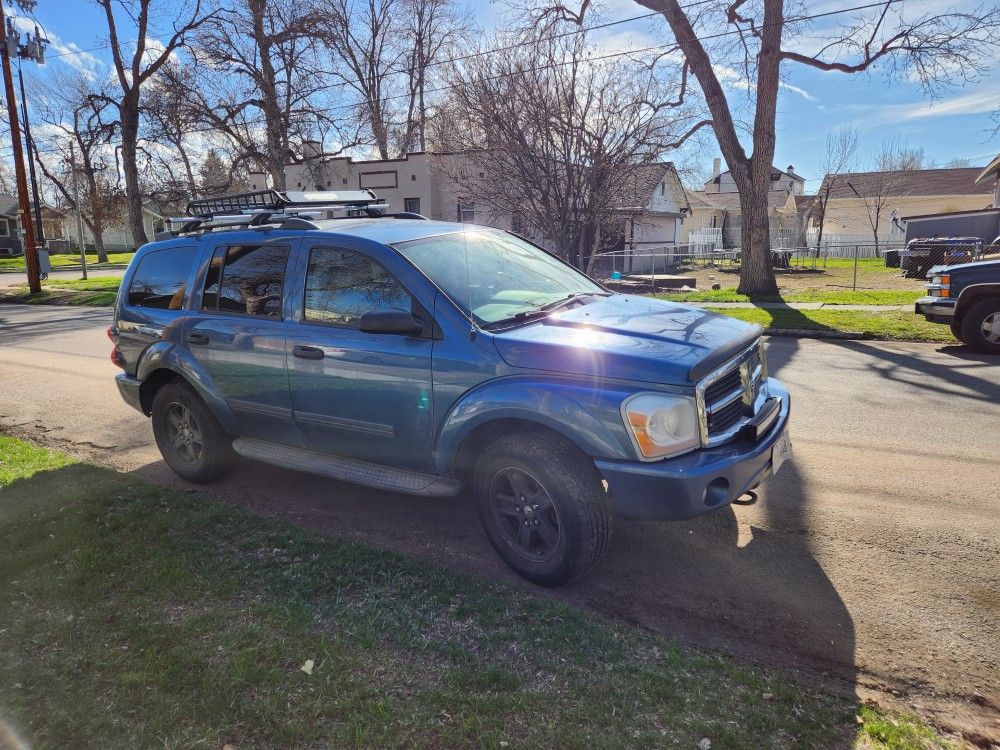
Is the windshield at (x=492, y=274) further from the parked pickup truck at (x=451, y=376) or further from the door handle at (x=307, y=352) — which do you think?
the door handle at (x=307, y=352)

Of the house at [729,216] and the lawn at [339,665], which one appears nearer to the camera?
the lawn at [339,665]

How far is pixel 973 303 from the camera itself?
9125 mm

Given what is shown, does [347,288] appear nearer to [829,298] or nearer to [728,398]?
[728,398]

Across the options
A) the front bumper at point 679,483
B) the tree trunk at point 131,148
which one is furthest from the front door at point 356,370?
the tree trunk at point 131,148

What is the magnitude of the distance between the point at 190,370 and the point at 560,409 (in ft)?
10.0

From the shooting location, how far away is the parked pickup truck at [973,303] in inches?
352

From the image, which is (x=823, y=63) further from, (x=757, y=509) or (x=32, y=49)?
(x=32, y=49)

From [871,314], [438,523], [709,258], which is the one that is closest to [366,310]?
[438,523]

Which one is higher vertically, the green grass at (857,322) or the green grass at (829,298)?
the green grass at (829,298)

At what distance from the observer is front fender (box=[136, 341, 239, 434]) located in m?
Result: 4.79

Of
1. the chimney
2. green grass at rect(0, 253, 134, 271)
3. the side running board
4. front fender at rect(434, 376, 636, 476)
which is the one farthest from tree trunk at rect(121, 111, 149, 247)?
front fender at rect(434, 376, 636, 476)

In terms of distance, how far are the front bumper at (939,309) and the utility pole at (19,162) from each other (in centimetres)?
2452

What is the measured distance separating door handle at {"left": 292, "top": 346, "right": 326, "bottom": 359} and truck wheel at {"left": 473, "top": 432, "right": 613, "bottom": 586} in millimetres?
1263

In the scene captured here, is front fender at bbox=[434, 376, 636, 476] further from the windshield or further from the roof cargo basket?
the roof cargo basket
